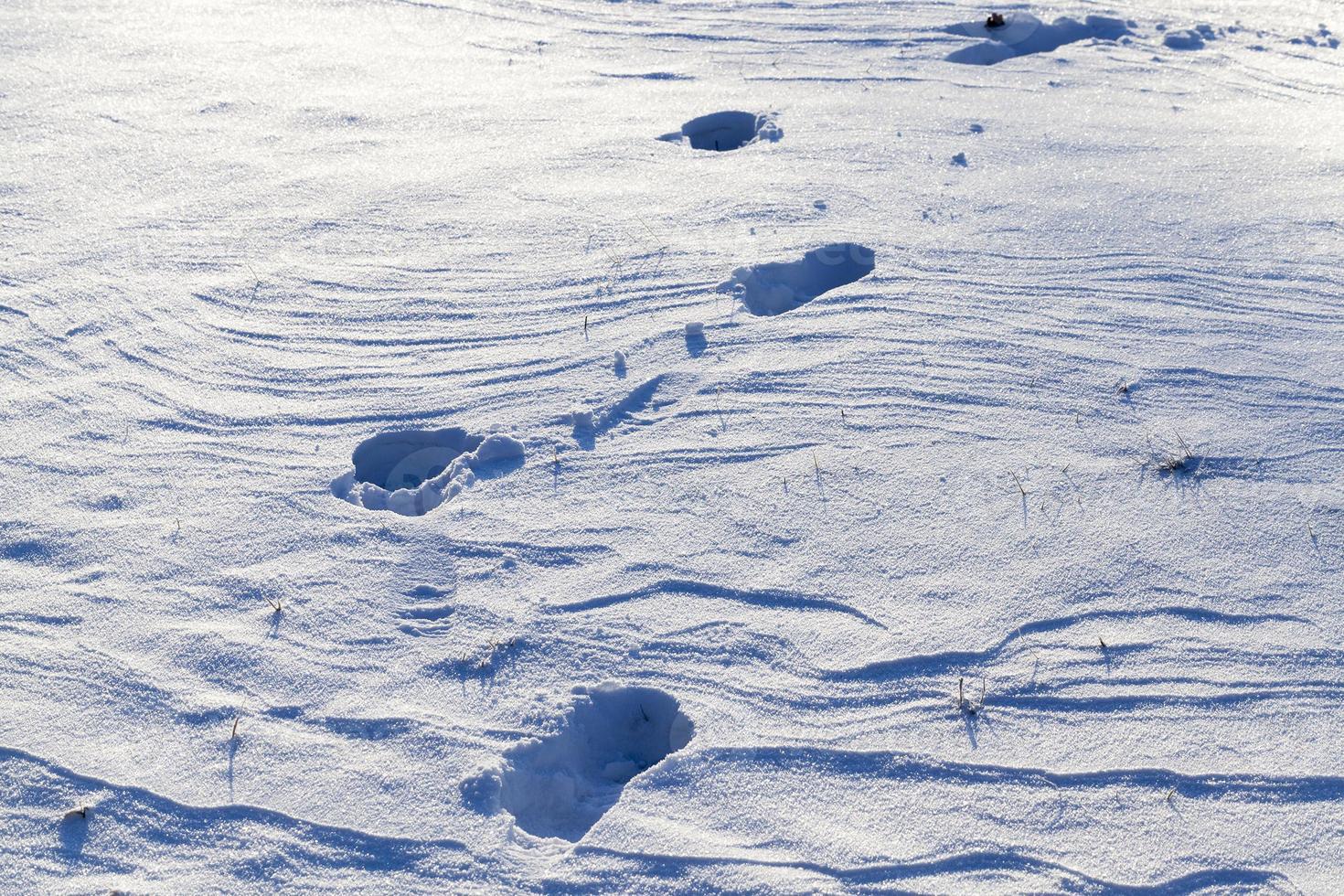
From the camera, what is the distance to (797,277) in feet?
15.0

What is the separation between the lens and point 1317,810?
8.88 ft

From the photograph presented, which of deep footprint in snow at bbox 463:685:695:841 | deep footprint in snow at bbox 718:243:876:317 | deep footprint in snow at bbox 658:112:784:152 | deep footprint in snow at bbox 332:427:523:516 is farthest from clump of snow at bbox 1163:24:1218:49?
deep footprint in snow at bbox 463:685:695:841

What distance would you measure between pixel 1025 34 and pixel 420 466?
181 inches

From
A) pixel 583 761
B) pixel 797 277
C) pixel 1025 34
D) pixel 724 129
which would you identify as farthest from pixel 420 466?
pixel 1025 34

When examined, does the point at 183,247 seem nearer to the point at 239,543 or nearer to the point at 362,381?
the point at 362,381

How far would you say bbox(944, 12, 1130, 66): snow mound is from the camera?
6320 mm

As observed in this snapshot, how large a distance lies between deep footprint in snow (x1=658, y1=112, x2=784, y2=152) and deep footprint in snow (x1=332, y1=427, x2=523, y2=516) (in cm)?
245

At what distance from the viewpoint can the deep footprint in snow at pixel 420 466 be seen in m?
3.66

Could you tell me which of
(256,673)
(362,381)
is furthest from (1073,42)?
(256,673)

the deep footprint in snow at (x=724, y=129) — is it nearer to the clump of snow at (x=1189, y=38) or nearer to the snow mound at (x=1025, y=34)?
the snow mound at (x=1025, y=34)

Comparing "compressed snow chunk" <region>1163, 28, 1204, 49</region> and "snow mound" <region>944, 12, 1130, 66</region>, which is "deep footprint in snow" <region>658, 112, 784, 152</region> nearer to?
"snow mound" <region>944, 12, 1130, 66</region>

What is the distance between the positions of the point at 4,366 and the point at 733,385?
272 cm

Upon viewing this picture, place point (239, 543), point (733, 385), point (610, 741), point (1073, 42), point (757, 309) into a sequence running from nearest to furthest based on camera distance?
point (610, 741) → point (239, 543) → point (733, 385) → point (757, 309) → point (1073, 42)

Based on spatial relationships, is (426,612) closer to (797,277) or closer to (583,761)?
(583,761)
